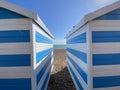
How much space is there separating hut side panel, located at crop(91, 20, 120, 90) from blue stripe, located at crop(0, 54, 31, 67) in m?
1.76

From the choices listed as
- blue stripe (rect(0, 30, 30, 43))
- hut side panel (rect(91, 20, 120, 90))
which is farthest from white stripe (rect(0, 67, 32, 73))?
hut side panel (rect(91, 20, 120, 90))

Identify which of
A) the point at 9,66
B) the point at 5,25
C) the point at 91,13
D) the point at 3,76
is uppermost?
the point at 91,13

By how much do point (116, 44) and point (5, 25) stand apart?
3050mm

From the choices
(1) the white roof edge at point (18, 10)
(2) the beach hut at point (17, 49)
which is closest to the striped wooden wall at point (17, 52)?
(2) the beach hut at point (17, 49)

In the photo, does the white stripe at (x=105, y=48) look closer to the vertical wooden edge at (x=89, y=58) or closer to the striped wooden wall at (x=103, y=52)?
the striped wooden wall at (x=103, y=52)

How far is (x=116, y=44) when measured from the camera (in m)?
4.54

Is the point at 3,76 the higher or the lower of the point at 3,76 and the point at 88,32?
the lower

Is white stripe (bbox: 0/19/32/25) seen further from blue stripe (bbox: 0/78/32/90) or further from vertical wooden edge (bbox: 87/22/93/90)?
vertical wooden edge (bbox: 87/22/93/90)

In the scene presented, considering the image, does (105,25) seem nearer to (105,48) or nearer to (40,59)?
(105,48)

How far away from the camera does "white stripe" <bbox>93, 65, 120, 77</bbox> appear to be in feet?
14.4

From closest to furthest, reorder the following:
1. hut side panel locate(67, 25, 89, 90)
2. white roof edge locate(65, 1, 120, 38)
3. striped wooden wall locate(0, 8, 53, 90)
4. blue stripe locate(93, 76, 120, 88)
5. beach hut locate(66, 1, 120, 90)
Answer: striped wooden wall locate(0, 8, 53, 90) < white roof edge locate(65, 1, 120, 38) < beach hut locate(66, 1, 120, 90) < blue stripe locate(93, 76, 120, 88) < hut side panel locate(67, 25, 89, 90)

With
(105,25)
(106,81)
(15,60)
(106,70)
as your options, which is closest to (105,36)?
(105,25)

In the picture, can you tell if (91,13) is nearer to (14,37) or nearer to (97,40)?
(97,40)

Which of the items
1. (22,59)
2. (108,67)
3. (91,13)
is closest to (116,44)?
(108,67)
